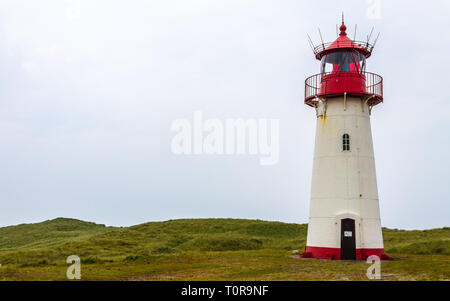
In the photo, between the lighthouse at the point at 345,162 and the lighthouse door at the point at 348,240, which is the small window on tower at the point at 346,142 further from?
the lighthouse door at the point at 348,240

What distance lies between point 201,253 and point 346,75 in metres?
14.9

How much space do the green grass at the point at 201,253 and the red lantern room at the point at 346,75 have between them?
8.99m

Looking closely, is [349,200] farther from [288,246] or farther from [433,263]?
[288,246]

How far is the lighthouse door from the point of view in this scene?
24188 mm

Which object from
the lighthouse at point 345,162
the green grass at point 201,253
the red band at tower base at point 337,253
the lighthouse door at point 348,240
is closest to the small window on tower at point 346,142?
the lighthouse at point 345,162

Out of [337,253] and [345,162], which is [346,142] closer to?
A: [345,162]

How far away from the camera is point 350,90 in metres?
25.0

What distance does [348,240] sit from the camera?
79.5 feet

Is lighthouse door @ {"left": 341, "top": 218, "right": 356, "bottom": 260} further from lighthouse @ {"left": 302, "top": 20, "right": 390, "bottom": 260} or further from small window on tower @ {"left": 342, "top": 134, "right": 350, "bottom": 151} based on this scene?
small window on tower @ {"left": 342, "top": 134, "right": 350, "bottom": 151}

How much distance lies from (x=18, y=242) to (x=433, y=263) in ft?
137

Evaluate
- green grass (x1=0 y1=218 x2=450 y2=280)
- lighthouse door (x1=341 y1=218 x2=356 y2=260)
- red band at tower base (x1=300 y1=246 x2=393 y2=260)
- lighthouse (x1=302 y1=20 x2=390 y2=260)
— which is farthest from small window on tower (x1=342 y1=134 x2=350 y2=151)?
green grass (x1=0 y1=218 x2=450 y2=280)

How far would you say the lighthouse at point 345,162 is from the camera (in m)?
24.4
